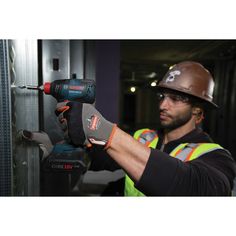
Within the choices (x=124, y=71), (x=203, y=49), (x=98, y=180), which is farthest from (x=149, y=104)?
(x=98, y=180)

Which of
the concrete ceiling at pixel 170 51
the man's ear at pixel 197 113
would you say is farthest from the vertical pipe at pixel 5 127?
the concrete ceiling at pixel 170 51

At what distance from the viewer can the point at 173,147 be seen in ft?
3.44

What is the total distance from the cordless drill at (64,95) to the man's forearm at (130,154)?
27 cm

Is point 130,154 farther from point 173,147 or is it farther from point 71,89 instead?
point 173,147

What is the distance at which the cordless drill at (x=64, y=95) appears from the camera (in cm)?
73

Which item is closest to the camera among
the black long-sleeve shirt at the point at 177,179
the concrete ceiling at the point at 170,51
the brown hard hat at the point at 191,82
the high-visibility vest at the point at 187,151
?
the black long-sleeve shirt at the point at 177,179

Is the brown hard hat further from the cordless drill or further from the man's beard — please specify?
the cordless drill

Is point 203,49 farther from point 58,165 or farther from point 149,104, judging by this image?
point 149,104

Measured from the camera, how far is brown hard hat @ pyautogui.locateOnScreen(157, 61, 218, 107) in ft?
3.37

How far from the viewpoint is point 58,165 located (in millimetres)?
913

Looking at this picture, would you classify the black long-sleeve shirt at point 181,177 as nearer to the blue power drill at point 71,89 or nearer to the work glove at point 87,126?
the work glove at point 87,126

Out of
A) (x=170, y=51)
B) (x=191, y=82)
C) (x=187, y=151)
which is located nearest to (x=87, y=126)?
(x=187, y=151)

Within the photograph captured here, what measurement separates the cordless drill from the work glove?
0.08 metres

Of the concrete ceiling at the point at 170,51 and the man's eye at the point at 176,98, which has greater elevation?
the concrete ceiling at the point at 170,51
